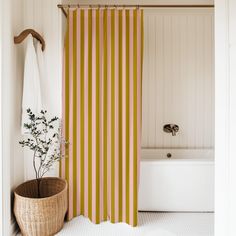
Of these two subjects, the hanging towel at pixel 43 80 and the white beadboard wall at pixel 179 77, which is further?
the white beadboard wall at pixel 179 77

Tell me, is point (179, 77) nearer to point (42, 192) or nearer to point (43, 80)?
point (43, 80)

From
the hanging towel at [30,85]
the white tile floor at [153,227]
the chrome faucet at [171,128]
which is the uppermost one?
the hanging towel at [30,85]

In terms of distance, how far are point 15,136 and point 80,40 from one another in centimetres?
111

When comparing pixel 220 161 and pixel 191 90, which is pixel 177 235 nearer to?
pixel 220 161

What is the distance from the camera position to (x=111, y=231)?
7.43 feet

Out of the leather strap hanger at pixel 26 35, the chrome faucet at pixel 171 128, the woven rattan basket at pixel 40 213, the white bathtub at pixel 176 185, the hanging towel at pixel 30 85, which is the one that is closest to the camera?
the woven rattan basket at pixel 40 213

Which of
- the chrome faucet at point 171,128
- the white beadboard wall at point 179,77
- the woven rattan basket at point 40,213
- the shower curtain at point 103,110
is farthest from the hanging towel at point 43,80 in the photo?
the chrome faucet at point 171,128

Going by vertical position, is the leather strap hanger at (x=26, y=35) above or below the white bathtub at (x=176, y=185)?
above

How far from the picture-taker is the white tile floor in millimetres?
2230

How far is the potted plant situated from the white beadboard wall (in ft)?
4.41

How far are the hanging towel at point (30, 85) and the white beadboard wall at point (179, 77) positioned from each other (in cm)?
151

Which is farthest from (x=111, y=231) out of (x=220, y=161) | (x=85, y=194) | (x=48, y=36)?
(x=48, y=36)

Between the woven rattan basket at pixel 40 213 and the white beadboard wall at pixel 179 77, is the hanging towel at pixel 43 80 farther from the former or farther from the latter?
the white beadboard wall at pixel 179 77

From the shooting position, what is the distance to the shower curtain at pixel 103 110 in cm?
233
